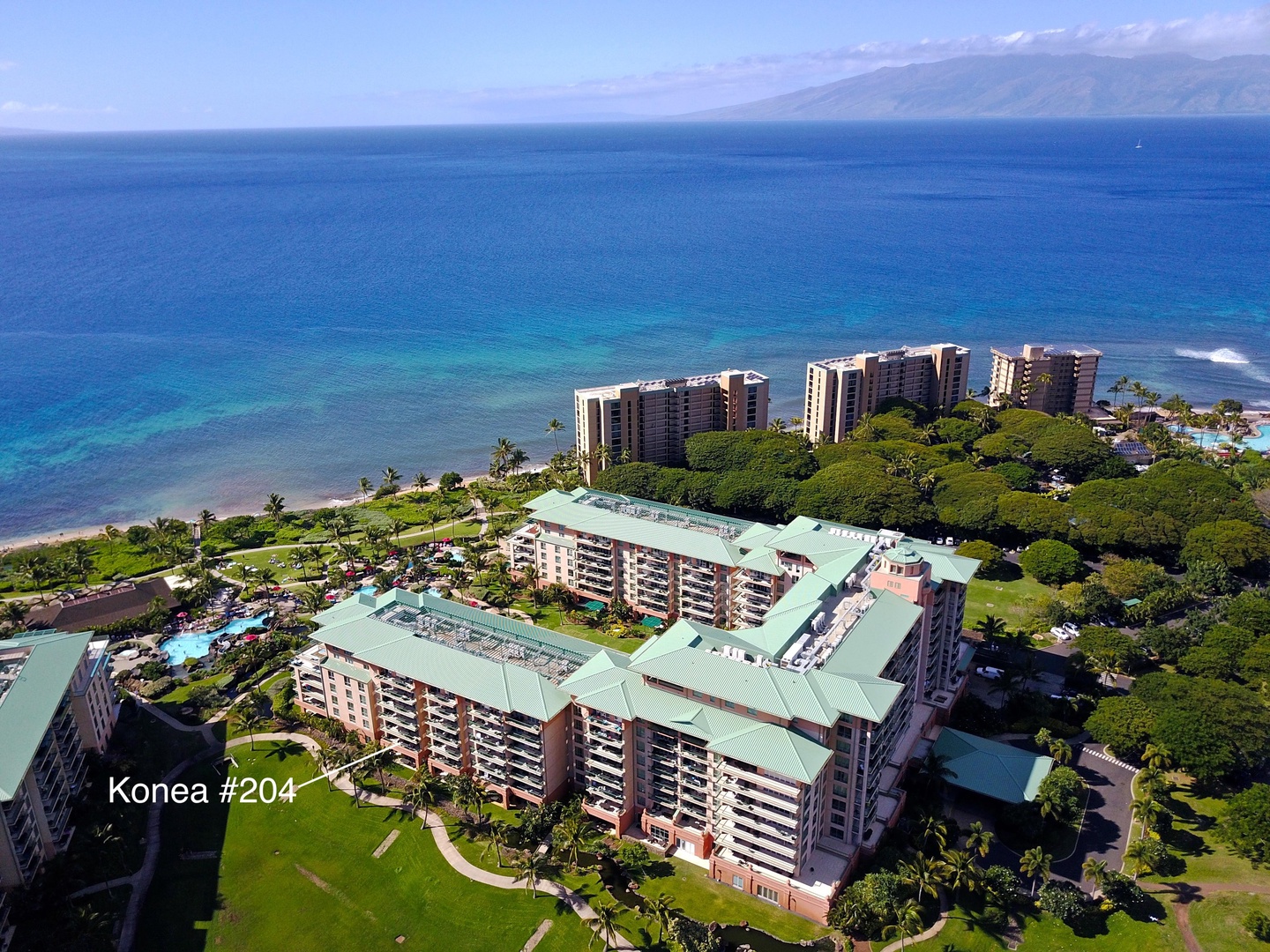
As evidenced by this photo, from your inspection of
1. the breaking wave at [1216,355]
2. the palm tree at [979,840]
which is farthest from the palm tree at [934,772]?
the breaking wave at [1216,355]

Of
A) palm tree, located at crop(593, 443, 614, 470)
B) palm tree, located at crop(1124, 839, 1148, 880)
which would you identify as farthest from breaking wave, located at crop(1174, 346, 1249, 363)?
palm tree, located at crop(1124, 839, 1148, 880)

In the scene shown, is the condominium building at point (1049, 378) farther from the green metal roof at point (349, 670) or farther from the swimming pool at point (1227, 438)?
the green metal roof at point (349, 670)

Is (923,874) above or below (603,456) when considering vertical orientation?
below

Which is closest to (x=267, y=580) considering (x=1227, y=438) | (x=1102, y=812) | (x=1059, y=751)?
(x=1059, y=751)

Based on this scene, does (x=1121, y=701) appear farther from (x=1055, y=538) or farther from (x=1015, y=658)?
(x=1055, y=538)

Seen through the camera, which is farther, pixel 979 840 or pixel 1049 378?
pixel 1049 378

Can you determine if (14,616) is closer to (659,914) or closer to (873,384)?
(659,914)
